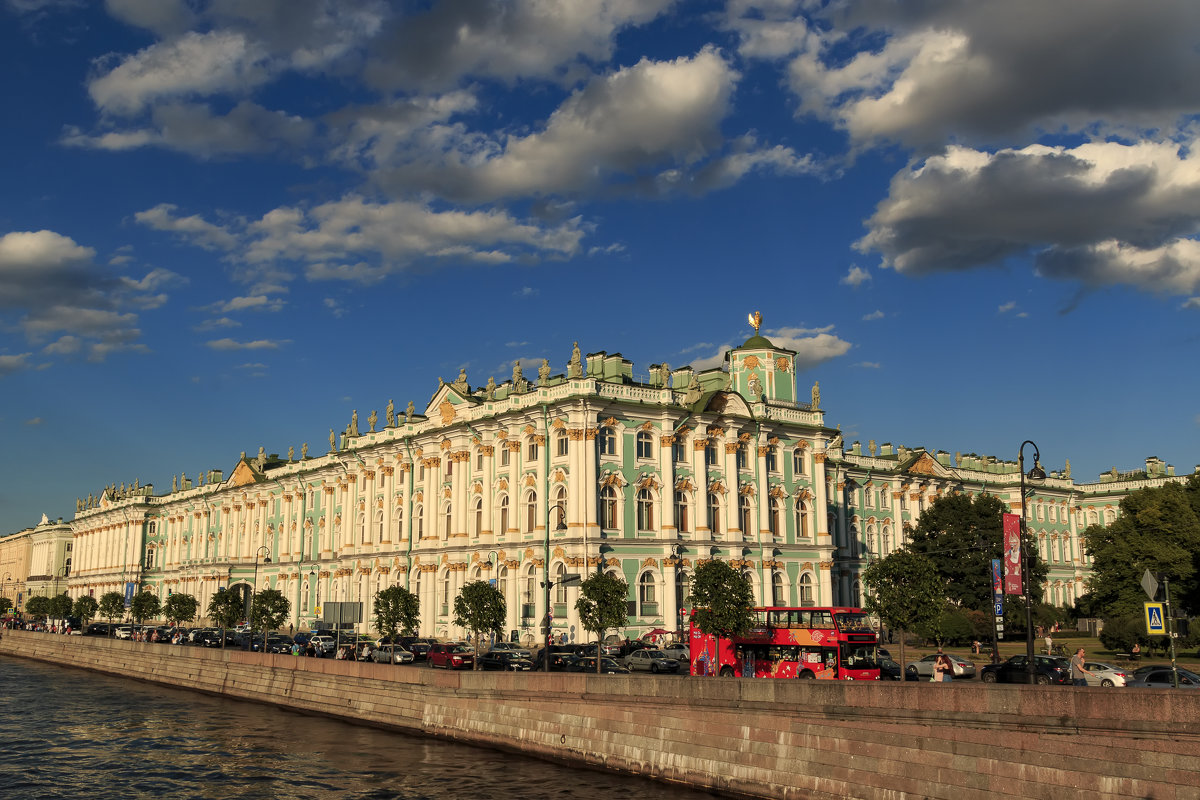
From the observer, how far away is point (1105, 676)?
4266 cm

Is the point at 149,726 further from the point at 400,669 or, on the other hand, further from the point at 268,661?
the point at 400,669

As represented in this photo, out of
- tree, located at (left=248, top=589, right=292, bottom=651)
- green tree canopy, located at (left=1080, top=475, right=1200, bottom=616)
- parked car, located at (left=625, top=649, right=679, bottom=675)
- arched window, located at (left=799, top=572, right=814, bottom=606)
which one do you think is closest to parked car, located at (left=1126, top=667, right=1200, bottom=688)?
parked car, located at (left=625, top=649, right=679, bottom=675)

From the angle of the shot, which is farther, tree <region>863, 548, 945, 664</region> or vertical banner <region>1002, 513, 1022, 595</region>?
vertical banner <region>1002, 513, 1022, 595</region>

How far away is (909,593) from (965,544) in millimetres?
53339

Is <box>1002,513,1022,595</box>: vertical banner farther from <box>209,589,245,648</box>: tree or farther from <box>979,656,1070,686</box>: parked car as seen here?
<box>209,589,245,648</box>: tree

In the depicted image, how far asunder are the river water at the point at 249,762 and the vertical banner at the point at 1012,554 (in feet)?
71.8

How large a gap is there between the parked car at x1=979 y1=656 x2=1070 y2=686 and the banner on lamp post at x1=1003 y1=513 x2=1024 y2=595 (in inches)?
125

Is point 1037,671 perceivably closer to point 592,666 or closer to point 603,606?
point 603,606

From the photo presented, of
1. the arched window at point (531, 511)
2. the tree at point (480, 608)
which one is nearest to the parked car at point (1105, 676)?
the tree at point (480, 608)

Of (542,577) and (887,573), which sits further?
(542,577)

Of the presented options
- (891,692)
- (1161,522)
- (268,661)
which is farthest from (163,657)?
(1161,522)

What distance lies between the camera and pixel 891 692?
86.8 feet

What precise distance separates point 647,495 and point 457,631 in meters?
19.2

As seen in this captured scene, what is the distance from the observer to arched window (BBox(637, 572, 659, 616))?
72000mm
